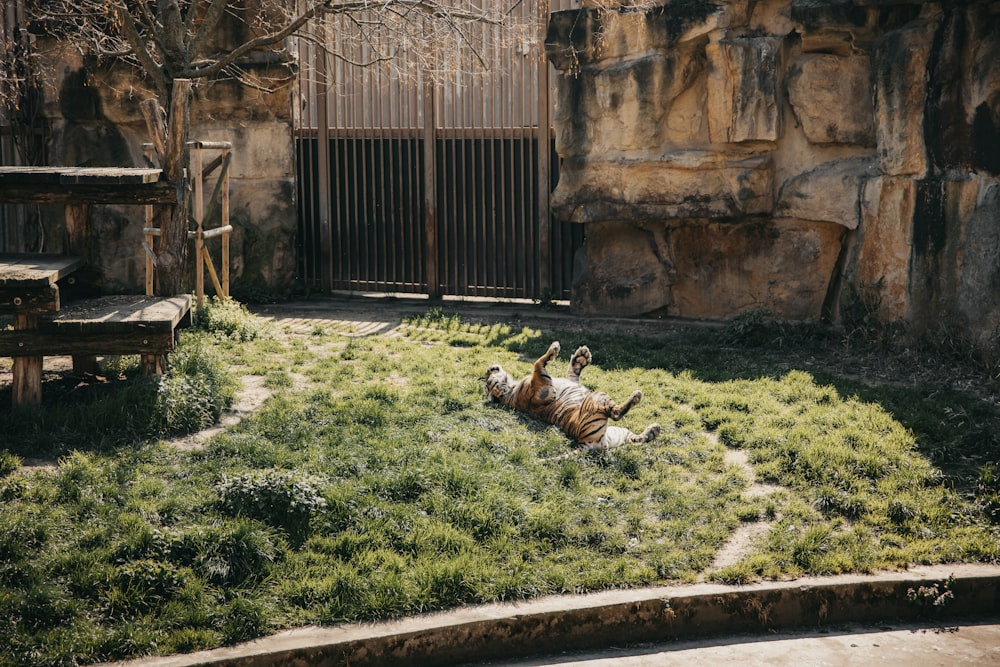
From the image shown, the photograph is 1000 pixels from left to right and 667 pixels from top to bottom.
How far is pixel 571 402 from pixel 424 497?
5.50 feet

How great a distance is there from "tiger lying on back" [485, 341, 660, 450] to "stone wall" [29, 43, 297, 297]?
6.49 meters

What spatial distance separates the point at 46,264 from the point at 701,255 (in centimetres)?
681

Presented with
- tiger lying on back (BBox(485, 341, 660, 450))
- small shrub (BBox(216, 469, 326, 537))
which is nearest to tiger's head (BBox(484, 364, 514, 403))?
tiger lying on back (BBox(485, 341, 660, 450))

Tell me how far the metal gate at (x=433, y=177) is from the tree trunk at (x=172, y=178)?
3.66 metres

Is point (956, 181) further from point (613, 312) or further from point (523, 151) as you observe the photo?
point (523, 151)

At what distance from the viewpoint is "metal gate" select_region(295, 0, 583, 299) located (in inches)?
517

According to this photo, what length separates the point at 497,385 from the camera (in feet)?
26.9

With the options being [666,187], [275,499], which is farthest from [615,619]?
[666,187]

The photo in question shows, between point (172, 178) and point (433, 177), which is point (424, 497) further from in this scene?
point (433, 177)

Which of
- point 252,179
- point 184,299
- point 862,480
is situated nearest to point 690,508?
point 862,480

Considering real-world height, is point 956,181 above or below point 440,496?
above

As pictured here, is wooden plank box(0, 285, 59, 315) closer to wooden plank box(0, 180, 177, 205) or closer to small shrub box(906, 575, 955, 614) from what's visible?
wooden plank box(0, 180, 177, 205)

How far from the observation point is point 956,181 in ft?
30.3

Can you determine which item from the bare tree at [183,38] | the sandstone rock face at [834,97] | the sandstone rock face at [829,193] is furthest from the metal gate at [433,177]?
the sandstone rock face at [834,97]
